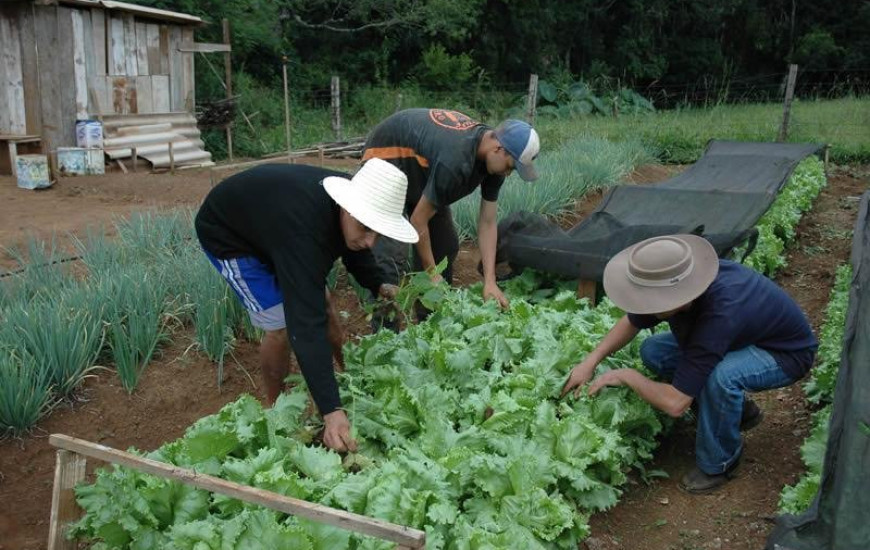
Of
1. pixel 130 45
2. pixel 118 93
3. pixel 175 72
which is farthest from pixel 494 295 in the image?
pixel 175 72

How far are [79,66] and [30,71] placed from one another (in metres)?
0.71

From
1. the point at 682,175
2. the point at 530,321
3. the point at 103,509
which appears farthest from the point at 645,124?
the point at 103,509

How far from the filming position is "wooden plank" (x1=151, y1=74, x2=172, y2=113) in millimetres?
13320

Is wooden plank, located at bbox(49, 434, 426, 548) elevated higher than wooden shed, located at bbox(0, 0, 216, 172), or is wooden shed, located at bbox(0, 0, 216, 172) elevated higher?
wooden shed, located at bbox(0, 0, 216, 172)

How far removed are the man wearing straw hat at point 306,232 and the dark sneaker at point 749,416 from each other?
201cm

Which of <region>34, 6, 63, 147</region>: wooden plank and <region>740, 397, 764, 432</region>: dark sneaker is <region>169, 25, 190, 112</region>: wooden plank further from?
<region>740, 397, 764, 432</region>: dark sneaker

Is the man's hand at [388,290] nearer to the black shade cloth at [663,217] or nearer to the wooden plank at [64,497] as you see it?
the wooden plank at [64,497]

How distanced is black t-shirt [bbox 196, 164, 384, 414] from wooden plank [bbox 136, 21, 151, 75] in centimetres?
1094

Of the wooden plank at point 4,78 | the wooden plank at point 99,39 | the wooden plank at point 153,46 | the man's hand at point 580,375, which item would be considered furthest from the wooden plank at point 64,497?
the wooden plank at point 153,46

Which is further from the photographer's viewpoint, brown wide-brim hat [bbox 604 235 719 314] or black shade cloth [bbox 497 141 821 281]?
black shade cloth [bbox 497 141 821 281]

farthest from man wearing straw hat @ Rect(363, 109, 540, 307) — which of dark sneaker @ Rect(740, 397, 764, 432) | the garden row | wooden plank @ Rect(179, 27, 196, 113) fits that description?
wooden plank @ Rect(179, 27, 196, 113)

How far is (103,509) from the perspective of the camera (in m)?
2.60

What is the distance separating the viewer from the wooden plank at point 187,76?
13969 mm

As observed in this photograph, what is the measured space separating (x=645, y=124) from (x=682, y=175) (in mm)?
6030
